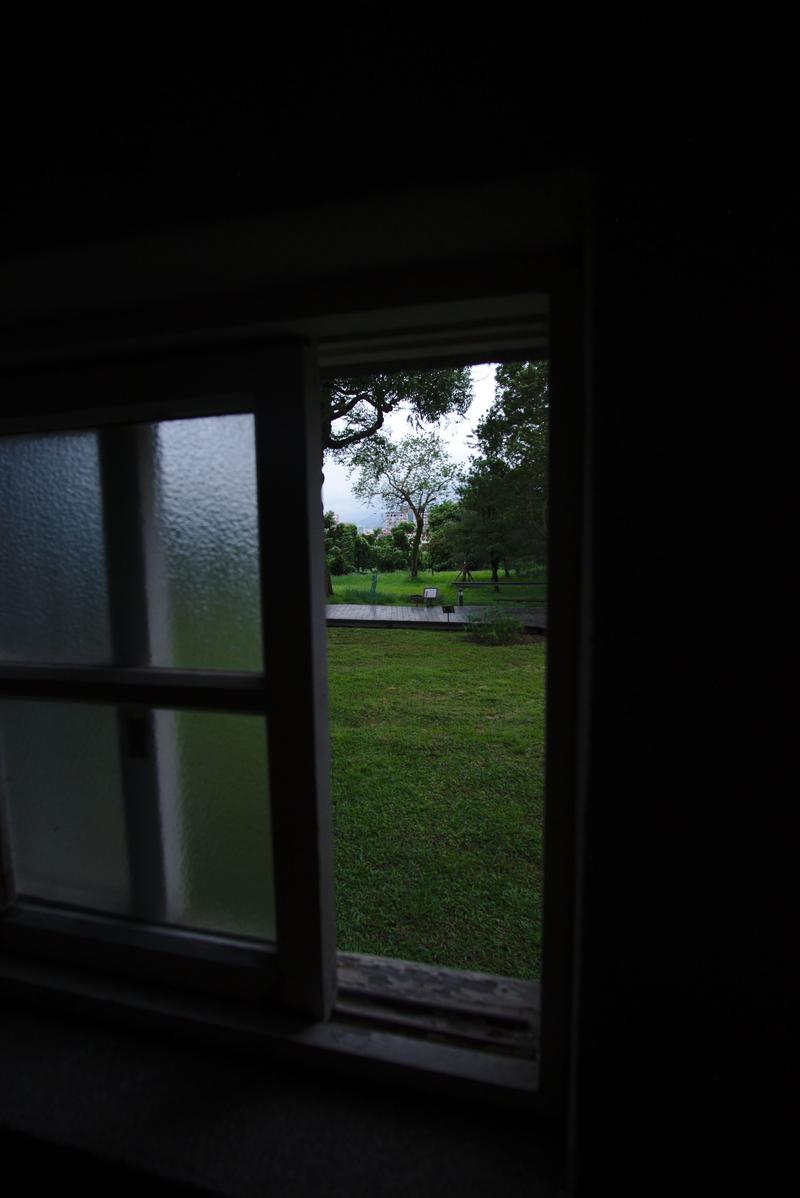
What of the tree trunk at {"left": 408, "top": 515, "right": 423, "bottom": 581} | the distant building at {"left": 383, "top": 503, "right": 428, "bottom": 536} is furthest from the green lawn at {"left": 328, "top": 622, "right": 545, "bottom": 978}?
the tree trunk at {"left": 408, "top": 515, "right": 423, "bottom": 581}

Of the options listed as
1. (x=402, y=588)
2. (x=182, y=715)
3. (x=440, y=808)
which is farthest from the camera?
(x=402, y=588)

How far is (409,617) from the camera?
8.80 m

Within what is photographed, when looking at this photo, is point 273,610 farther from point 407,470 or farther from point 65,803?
point 407,470

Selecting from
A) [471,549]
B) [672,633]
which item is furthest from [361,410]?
[672,633]

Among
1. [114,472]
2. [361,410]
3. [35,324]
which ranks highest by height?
[361,410]

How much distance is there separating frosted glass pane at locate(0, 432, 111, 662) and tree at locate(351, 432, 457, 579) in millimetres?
7610

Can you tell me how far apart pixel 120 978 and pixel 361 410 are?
6.79 metres

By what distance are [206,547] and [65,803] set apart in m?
0.52

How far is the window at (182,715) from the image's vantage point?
723 mm

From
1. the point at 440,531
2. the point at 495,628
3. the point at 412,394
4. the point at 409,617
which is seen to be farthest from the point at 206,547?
the point at 440,531

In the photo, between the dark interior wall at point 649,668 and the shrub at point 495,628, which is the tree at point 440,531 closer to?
the shrub at point 495,628

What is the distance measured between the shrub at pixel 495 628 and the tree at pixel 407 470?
6.95ft

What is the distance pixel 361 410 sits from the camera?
6.96 metres

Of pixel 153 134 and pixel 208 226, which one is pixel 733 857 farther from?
pixel 153 134
